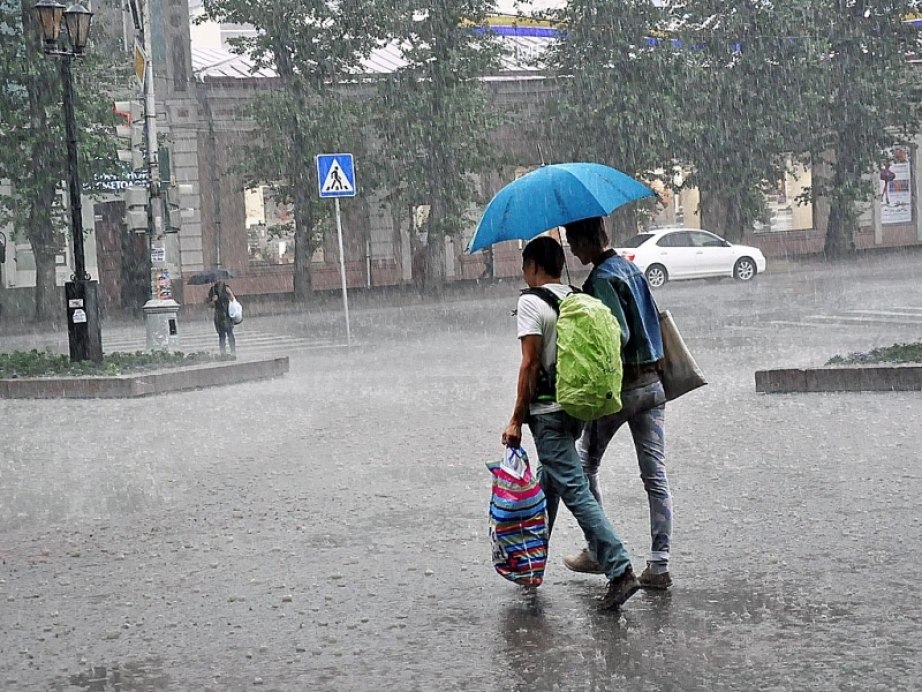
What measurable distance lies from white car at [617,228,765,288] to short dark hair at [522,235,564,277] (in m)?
27.7

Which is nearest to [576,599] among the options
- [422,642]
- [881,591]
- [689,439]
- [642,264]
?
[422,642]

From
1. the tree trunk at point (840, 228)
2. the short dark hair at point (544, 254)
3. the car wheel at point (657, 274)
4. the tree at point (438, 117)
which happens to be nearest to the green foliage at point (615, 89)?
the tree at point (438, 117)

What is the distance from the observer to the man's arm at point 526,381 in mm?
6008

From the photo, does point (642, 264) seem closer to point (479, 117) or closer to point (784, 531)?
point (479, 117)

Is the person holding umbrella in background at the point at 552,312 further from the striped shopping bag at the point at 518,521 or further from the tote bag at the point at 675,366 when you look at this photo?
the tote bag at the point at 675,366

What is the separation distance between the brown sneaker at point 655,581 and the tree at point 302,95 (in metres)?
29.8

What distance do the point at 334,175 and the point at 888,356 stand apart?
11194 mm

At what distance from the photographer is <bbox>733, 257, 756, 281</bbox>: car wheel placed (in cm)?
3544

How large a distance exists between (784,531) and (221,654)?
329 cm

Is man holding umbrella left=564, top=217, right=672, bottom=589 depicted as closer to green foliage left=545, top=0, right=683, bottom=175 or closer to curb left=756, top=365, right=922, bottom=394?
curb left=756, top=365, right=922, bottom=394

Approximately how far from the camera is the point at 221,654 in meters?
5.69

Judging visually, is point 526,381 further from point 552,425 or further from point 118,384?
point 118,384

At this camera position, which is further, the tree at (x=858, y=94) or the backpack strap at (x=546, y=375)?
the tree at (x=858, y=94)

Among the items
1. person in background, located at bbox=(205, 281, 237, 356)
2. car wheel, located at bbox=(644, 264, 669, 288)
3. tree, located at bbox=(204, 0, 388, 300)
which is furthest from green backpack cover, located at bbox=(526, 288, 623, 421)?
tree, located at bbox=(204, 0, 388, 300)
